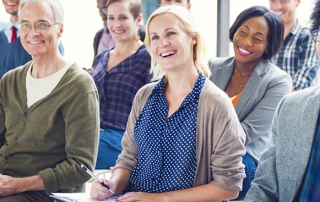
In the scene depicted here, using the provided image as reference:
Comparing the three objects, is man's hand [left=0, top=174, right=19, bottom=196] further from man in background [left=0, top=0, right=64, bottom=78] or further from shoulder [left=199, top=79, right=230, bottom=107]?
man in background [left=0, top=0, right=64, bottom=78]

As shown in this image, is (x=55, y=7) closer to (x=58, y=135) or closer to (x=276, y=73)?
(x=58, y=135)

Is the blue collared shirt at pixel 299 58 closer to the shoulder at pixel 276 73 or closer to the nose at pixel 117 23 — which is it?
the shoulder at pixel 276 73

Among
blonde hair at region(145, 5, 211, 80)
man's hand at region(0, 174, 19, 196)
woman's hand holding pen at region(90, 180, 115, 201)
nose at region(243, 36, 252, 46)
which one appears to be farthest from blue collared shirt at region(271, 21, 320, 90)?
man's hand at region(0, 174, 19, 196)

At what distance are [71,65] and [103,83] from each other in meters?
0.90

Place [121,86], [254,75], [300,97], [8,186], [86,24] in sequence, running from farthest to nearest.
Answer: [86,24]
[121,86]
[254,75]
[8,186]
[300,97]

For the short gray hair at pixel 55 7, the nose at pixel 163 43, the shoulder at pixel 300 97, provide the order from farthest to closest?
the short gray hair at pixel 55 7 → the nose at pixel 163 43 → the shoulder at pixel 300 97

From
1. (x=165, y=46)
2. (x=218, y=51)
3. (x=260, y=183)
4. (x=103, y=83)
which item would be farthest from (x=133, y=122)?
(x=218, y=51)

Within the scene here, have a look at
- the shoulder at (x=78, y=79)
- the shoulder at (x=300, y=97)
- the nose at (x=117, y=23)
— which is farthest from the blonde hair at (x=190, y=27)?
the nose at (x=117, y=23)

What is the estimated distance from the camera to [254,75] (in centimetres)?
A: 281

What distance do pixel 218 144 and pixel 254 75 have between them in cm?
104

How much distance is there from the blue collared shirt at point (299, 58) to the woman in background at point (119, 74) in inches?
34.1

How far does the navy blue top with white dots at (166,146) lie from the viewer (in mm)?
1886

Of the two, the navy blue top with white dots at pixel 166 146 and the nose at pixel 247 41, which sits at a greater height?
the nose at pixel 247 41

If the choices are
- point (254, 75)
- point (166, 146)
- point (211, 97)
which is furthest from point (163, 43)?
point (254, 75)
